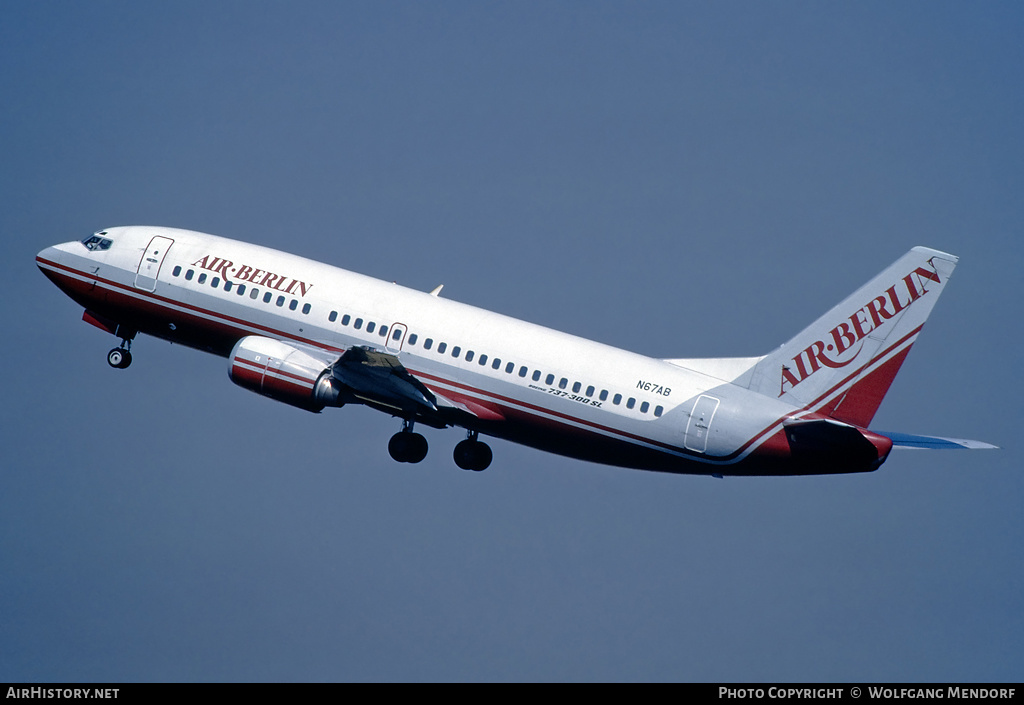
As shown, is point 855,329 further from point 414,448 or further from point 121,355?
point 121,355

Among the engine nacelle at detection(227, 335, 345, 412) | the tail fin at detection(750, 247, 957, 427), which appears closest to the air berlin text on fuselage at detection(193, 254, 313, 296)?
the engine nacelle at detection(227, 335, 345, 412)

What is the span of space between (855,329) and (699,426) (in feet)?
19.4

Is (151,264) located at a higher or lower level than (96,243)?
lower

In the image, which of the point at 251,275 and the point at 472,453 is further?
the point at 472,453

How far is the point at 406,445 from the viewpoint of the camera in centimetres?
5422

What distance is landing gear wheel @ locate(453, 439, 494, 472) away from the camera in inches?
2175

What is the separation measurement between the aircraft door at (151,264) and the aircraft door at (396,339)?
968 cm

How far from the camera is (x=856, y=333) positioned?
158ft

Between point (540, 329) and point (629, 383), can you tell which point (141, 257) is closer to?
point (540, 329)

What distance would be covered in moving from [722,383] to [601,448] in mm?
4540

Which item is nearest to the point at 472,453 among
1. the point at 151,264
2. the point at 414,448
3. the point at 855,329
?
the point at 414,448

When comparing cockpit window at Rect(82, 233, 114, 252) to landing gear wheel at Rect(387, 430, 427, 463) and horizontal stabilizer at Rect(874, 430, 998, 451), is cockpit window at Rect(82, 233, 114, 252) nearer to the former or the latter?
landing gear wheel at Rect(387, 430, 427, 463)

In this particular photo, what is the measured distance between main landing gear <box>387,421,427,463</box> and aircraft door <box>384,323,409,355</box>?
3565 mm

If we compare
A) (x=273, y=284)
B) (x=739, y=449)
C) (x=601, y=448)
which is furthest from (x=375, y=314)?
(x=739, y=449)
